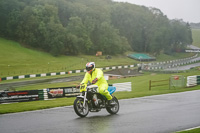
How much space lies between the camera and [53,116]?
10.9 metres

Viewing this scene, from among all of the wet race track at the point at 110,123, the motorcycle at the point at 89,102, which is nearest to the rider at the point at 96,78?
the motorcycle at the point at 89,102

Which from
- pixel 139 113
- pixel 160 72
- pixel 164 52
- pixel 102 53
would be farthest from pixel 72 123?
Result: pixel 164 52

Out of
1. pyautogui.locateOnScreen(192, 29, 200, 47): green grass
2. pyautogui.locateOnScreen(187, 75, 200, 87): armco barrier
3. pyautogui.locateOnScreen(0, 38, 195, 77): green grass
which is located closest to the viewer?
pyautogui.locateOnScreen(187, 75, 200, 87): armco barrier

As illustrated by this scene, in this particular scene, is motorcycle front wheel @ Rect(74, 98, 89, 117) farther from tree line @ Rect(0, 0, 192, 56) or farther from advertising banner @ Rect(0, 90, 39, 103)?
tree line @ Rect(0, 0, 192, 56)

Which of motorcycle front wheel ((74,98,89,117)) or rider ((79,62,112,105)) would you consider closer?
motorcycle front wheel ((74,98,89,117))

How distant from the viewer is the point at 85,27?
89125 mm

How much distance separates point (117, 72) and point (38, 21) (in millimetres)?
36463

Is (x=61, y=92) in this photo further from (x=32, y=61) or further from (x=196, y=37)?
(x=196, y=37)

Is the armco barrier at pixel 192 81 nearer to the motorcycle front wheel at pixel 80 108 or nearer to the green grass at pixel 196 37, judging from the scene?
the motorcycle front wheel at pixel 80 108

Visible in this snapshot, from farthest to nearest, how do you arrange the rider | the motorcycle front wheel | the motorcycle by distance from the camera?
the rider < the motorcycle < the motorcycle front wheel

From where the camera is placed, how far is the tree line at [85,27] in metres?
78.4

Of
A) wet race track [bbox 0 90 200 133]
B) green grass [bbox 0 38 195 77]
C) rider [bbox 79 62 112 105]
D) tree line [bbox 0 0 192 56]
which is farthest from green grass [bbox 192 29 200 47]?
rider [bbox 79 62 112 105]

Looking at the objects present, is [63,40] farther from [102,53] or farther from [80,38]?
[102,53]

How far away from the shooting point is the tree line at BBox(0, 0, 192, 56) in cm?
7844
